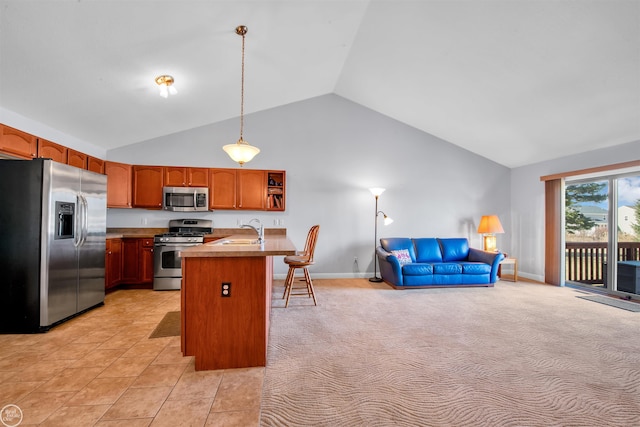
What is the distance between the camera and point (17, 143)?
2859 millimetres

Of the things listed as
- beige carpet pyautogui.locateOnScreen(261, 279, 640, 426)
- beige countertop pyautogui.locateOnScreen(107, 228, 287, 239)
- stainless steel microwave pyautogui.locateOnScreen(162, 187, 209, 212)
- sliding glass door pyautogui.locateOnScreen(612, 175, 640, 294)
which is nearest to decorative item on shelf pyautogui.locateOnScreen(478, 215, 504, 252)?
sliding glass door pyautogui.locateOnScreen(612, 175, 640, 294)

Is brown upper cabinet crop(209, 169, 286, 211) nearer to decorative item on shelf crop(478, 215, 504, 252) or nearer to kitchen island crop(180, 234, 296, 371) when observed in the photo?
kitchen island crop(180, 234, 296, 371)

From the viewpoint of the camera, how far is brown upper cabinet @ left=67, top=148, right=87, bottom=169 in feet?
11.7

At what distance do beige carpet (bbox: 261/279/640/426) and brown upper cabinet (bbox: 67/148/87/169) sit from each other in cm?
328

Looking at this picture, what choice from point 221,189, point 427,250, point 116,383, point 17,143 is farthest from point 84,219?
point 427,250

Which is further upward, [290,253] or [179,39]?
[179,39]

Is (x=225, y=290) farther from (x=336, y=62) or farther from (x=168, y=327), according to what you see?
(x=336, y=62)

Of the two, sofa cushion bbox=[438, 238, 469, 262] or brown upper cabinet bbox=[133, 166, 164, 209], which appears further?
sofa cushion bbox=[438, 238, 469, 262]

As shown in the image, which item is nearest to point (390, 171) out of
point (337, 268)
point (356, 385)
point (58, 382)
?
point (337, 268)

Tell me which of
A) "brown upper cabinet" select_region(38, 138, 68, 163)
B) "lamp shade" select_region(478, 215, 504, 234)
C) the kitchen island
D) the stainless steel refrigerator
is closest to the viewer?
the kitchen island

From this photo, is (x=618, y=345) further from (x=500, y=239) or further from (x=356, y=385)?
(x=500, y=239)

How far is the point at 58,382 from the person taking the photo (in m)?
1.81

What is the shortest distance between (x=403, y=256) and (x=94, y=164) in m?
5.08

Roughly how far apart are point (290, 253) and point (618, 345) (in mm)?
3052
